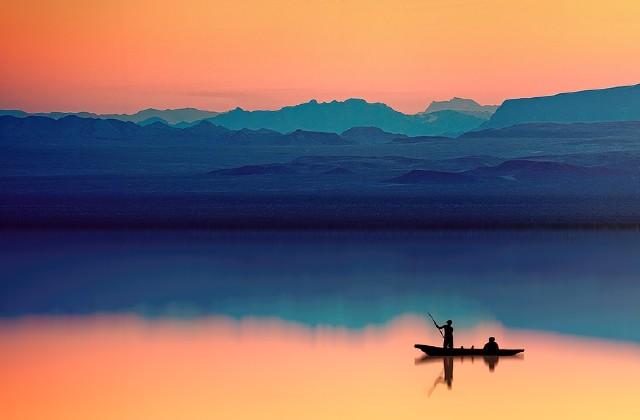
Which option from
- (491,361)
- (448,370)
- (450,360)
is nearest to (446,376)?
(448,370)

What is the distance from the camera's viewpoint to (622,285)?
3728 centimetres

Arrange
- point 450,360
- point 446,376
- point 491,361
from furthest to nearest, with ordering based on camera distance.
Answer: point 450,360, point 491,361, point 446,376

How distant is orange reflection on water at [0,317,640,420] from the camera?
1870 cm

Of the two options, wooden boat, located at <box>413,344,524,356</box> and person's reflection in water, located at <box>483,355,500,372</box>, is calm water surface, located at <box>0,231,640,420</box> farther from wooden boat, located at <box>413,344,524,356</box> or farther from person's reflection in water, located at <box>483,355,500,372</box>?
wooden boat, located at <box>413,344,524,356</box>

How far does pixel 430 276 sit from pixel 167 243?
846 inches

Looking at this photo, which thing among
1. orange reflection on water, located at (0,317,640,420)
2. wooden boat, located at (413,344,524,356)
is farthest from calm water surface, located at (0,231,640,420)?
wooden boat, located at (413,344,524,356)

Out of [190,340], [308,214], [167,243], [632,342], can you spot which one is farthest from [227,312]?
[308,214]

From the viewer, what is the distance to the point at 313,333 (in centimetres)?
2734

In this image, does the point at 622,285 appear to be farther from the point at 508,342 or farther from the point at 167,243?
the point at 167,243

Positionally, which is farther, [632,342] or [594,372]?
[632,342]

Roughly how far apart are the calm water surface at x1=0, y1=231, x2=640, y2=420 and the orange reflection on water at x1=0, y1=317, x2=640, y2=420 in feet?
0.17

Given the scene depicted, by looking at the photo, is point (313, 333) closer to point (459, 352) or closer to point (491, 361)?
point (459, 352)

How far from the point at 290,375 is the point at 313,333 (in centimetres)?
575

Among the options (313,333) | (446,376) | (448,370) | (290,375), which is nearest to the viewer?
(446,376)
